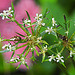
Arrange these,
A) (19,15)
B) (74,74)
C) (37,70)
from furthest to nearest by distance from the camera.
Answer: (37,70)
(19,15)
(74,74)

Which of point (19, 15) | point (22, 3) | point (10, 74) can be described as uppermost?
point (22, 3)

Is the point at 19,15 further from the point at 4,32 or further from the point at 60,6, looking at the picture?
the point at 60,6

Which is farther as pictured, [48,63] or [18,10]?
[48,63]

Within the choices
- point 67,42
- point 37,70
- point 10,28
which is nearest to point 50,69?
point 37,70

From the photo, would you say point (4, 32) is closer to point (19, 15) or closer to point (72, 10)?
point (19, 15)

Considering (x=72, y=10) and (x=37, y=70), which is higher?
(x=72, y=10)

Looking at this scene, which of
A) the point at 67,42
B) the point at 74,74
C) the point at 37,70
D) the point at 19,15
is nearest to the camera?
the point at 67,42

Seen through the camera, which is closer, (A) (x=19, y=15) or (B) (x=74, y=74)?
(B) (x=74, y=74)

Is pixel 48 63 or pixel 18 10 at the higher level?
pixel 18 10

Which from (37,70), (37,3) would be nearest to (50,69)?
(37,70)
